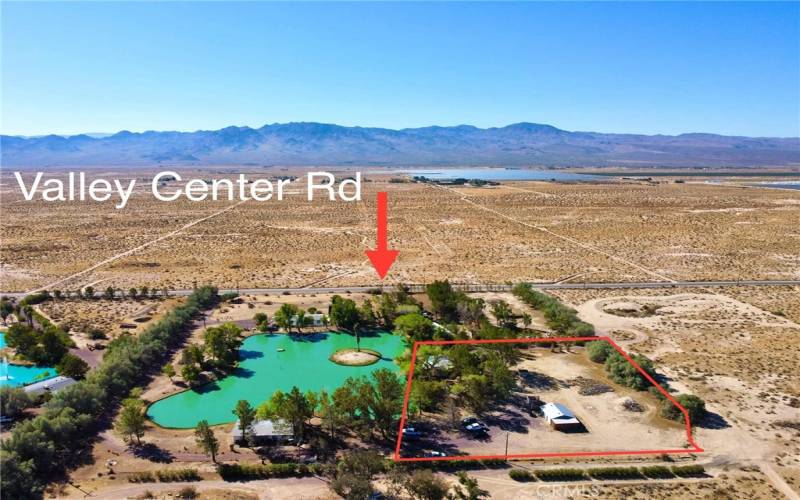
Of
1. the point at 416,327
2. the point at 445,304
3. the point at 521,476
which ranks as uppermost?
the point at 445,304

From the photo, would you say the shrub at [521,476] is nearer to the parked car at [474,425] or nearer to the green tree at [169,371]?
the parked car at [474,425]

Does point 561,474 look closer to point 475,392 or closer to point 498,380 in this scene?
point 475,392

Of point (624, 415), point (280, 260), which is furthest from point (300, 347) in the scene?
point (280, 260)

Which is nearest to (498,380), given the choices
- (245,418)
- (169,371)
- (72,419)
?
(245,418)

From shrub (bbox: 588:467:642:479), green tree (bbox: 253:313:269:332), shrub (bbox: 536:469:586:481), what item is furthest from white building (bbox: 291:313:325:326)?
shrub (bbox: 588:467:642:479)

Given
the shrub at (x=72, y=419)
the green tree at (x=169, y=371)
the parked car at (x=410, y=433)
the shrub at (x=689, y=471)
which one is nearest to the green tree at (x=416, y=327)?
the parked car at (x=410, y=433)

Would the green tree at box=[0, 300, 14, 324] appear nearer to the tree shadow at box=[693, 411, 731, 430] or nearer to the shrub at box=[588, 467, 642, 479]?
the shrub at box=[588, 467, 642, 479]
